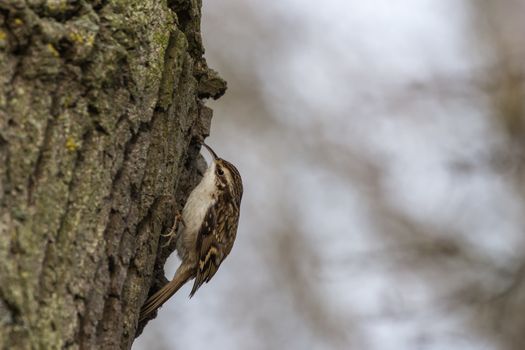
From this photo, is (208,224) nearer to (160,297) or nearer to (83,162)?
(160,297)

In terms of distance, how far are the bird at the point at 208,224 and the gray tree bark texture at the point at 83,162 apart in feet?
2.96

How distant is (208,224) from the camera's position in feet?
12.2

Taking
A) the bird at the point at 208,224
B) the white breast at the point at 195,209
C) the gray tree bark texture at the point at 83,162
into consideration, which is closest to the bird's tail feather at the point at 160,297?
the bird at the point at 208,224

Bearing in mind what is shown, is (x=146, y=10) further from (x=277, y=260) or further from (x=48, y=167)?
(x=277, y=260)

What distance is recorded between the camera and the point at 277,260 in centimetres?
858

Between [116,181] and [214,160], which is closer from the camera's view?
[116,181]

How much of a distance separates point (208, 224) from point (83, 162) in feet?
5.68

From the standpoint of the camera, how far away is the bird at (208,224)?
3.41 meters

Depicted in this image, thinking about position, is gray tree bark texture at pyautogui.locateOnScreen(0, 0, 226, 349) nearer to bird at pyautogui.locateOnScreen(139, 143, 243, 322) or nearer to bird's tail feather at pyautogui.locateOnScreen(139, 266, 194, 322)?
bird's tail feather at pyautogui.locateOnScreen(139, 266, 194, 322)

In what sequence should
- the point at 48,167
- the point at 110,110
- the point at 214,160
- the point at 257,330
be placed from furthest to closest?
the point at 257,330
the point at 214,160
the point at 110,110
the point at 48,167

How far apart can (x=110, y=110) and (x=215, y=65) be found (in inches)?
264

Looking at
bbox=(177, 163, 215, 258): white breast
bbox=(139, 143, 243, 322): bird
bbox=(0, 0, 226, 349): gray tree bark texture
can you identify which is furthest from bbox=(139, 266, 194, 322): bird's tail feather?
bbox=(0, 0, 226, 349): gray tree bark texture

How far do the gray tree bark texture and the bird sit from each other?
904mm

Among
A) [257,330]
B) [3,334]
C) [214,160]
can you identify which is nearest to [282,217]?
[257,330]
